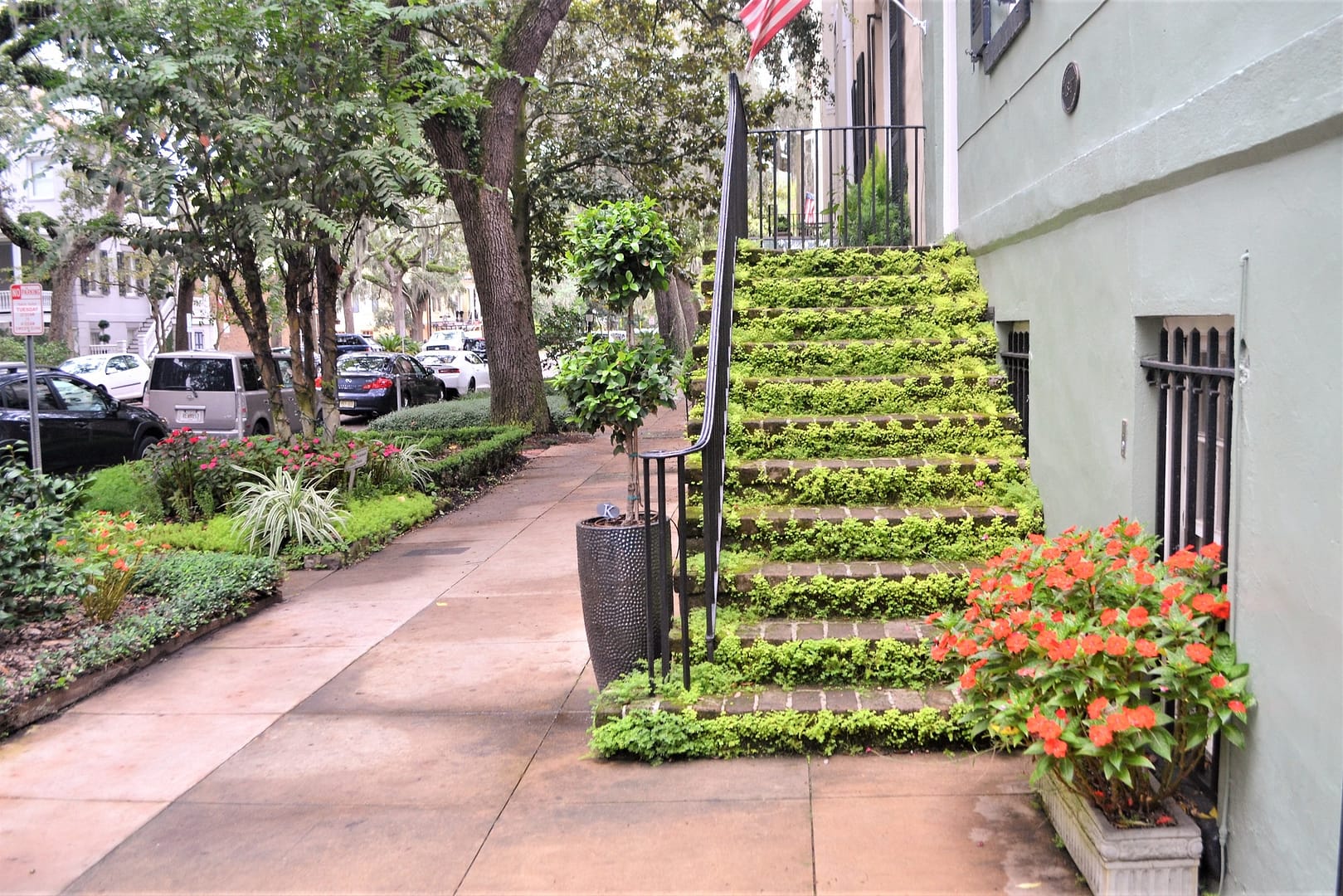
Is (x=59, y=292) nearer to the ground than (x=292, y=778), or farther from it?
farther from it

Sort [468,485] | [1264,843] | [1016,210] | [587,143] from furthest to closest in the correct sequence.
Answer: [587,143] → [468,485] → [1016,210] → [1264,843]

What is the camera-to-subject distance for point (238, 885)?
356 centimetres

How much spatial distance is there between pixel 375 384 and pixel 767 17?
53.2 ft

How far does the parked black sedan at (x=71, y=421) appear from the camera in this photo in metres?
12.5

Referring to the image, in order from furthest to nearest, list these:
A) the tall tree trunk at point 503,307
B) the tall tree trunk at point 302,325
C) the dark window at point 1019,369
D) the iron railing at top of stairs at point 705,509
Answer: the tall tree trunk at point 503,307
the tall tree trunk at point 302,325
the dark window at point 1019,369
the iron railing at top of stairs at point 705,509

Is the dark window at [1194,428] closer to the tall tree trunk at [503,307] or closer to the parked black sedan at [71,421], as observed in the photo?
the parked black sedan at [71,421]

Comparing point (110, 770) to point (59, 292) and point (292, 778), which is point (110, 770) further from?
point (59, 292)

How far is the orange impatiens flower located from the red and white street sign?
434 inches

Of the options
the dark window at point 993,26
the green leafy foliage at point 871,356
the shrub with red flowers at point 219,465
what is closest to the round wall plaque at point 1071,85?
the dark window at point 993,26

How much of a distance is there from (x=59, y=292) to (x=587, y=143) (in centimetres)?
1856

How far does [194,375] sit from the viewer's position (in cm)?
1614

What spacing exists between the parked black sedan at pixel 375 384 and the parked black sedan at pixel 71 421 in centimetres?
887

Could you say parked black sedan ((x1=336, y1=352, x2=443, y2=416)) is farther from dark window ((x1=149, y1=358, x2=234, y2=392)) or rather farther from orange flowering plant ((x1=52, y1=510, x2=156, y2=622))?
orange flowering plant ((x1=52, y1=510, x2=156, y2=622))

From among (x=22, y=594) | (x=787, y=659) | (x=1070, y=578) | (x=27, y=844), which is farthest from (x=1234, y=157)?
Answer: (x=22, y=594)
